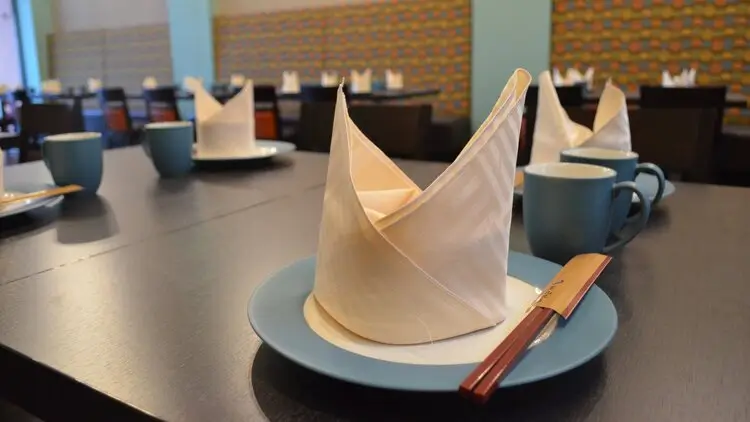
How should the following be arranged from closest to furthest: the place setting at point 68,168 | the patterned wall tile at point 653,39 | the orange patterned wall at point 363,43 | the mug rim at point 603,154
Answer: the mug rim at point 603,154 < the place setting at point 68,168 < the patterned wall tile at point 653,39 < the orange patterned wall at point 363,43

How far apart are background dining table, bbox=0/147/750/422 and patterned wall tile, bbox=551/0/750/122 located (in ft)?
11.5

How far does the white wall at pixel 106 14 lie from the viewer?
6.46 metres

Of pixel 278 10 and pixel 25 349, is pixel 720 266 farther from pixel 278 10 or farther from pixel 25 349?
pixel 278 10

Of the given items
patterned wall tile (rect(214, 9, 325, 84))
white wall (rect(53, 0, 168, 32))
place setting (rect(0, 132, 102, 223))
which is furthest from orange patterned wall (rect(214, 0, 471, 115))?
place setting (rect(0, 132, 102, 223))

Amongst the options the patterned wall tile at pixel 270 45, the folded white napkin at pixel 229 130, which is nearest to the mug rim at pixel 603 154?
the folded white napkin at pixel 229 130

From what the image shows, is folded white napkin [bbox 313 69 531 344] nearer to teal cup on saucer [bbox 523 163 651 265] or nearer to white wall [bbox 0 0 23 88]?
teal cup on saucer [bbox 523 163 651 265]

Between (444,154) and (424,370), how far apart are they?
374 centimetres

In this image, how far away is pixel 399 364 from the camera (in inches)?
16.0

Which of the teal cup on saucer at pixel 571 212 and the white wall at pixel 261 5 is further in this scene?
the white wall at pixel 261 5

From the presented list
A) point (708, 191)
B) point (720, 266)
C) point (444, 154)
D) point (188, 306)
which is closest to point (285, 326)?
point (188, 306)

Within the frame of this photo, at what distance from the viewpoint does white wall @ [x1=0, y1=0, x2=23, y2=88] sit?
24.3 feet

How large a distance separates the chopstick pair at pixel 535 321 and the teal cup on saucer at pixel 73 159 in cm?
85

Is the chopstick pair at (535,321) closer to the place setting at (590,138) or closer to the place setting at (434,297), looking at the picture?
the place setting at (434,297)

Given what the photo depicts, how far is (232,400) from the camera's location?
408 mm
